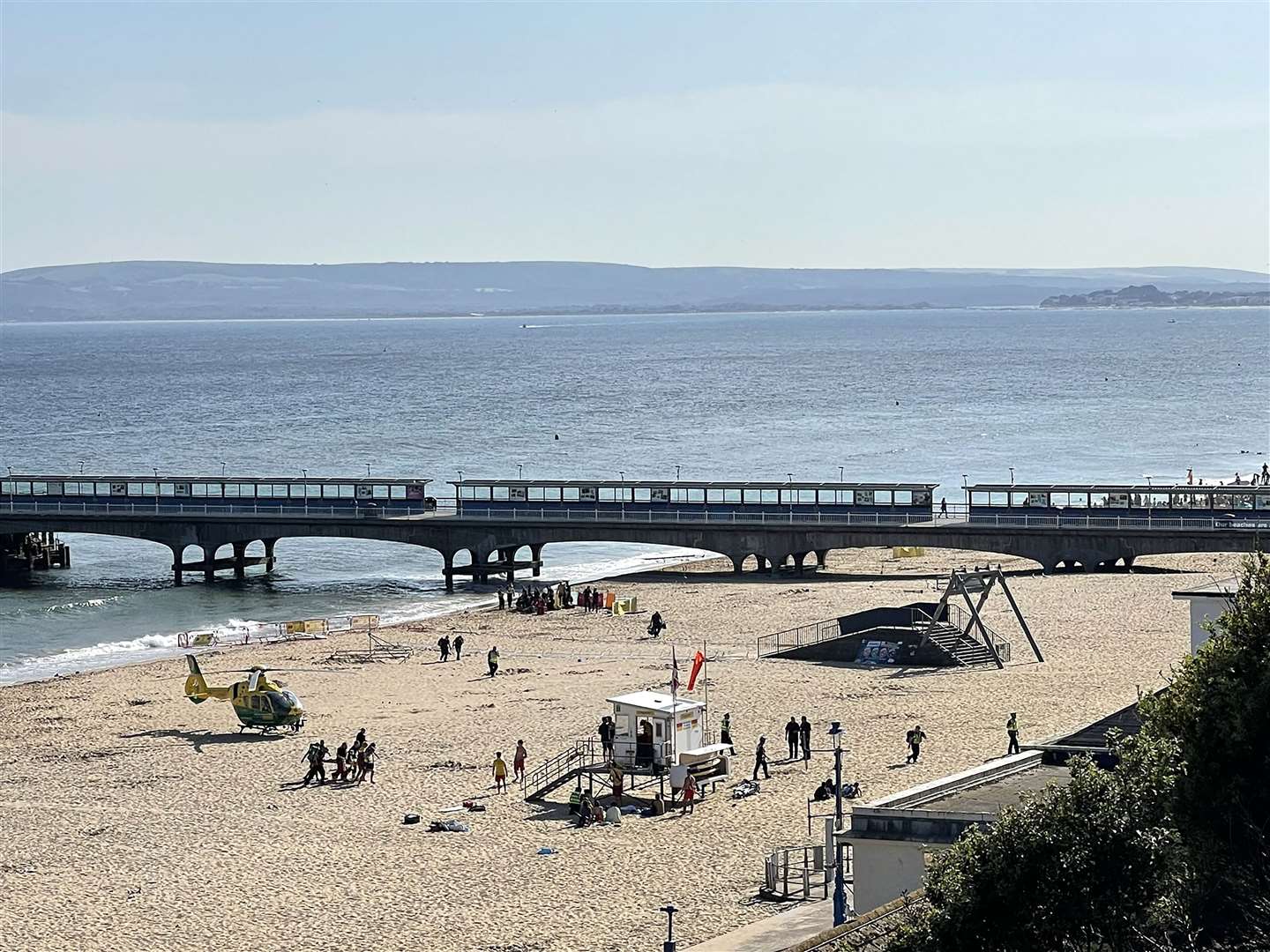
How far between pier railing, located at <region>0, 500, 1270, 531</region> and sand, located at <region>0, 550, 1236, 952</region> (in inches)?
171

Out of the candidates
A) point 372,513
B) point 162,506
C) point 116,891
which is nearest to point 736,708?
point 116,891

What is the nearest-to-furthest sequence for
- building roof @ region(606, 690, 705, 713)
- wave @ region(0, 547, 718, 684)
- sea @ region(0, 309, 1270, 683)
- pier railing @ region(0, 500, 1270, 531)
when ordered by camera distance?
building roof @ region(606, 690, 705, 713) → wave @ region(0, 547, 718, 684) → pier railing @ region(0, 500, 1270, 531) → sea @ region(0, 309, 1270, 683)

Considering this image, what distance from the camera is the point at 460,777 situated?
116 ft

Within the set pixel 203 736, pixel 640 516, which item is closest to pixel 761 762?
pixel 203 736

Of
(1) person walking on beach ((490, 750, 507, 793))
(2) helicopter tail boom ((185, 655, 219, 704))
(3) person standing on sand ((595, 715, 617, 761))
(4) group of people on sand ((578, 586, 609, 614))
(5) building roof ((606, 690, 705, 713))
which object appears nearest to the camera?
(1) person walking on beach ((490, 750, 507, 793))

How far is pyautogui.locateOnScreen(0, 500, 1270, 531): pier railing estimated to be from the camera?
200 ft

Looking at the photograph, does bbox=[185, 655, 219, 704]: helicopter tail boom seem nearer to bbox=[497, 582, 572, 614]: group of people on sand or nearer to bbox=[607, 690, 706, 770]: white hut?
bbox=[607, 690, 706, 770]: white hut

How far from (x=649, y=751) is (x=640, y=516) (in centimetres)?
3152

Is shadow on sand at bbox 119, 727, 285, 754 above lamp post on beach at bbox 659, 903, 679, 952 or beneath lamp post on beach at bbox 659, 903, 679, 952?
beneath

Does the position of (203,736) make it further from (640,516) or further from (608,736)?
(640,516)

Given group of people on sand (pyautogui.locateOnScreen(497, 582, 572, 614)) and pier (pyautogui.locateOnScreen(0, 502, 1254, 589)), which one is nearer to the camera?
group of people on sand (pyautogui.locateOnScreen(497, 582, 572, 614))

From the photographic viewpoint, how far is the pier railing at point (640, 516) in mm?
60875

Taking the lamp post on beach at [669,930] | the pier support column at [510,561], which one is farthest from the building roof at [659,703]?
the pier support column at [510,561]

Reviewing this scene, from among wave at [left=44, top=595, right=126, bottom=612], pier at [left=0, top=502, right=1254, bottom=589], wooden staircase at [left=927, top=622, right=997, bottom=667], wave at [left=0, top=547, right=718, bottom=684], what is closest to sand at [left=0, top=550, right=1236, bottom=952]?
wooden staircase at [left=927, top=622, right=997, bottom=667]
